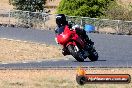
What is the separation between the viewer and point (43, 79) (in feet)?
52.5

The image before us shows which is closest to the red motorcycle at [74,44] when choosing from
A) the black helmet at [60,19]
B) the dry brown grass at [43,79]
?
the black helmet at [60,19]

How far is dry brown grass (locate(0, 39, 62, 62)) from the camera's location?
27.2m

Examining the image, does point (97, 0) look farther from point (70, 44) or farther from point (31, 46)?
point (70, 44)

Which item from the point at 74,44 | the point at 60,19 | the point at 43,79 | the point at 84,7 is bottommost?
the point at 84,7

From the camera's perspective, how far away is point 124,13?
145 feet

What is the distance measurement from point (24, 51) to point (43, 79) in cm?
1333

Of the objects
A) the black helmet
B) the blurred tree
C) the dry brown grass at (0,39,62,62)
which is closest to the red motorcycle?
the black helmet

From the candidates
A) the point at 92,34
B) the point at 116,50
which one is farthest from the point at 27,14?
the point at 116,50

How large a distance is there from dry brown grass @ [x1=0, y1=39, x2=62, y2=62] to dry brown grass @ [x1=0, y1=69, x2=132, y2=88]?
8.30 meters

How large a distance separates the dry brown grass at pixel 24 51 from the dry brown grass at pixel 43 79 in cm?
830

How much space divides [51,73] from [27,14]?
27.0 meters

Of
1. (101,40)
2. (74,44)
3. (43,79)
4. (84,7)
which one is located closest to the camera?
(74,44)

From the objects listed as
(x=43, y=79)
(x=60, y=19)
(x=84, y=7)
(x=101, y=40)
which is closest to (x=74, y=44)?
(x=60, y=19)

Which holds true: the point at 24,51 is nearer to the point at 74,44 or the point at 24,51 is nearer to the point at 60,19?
the point at 74,44
